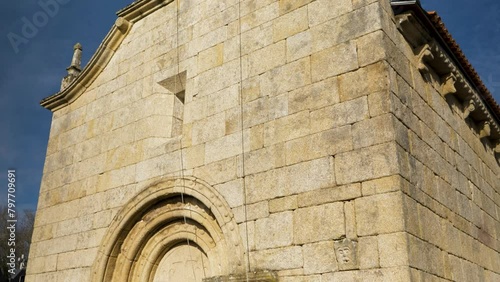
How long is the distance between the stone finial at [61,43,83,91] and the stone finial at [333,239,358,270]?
6.68 m

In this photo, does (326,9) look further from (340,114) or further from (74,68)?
(74,68)

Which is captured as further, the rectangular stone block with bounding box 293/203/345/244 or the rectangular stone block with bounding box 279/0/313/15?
the rectangular stone block with bounding box 279/0/313/15

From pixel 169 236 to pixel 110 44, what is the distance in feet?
12.5

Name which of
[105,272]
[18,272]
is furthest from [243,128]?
[18,272]

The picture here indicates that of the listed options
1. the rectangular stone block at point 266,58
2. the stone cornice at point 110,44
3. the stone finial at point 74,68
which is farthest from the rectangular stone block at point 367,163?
the stone finial at point 74,68

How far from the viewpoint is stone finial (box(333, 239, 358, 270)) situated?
416 cm

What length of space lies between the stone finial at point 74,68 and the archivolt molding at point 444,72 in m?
6.49

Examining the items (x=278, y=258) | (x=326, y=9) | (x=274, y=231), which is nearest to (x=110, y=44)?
(x=326, y=9)

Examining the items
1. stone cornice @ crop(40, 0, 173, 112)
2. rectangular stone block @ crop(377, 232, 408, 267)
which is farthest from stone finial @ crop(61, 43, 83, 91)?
rectangular stone block @ crop(377, 232, 408, 267)

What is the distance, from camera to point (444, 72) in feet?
19.8

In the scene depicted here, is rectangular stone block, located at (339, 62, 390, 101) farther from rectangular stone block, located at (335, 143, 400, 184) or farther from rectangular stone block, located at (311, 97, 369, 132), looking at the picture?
rectangular stone block, located at (335, 143, 400, 184)

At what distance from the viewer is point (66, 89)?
8492 millimetres

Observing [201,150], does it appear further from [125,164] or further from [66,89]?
[66,89]

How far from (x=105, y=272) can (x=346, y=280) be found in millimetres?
3722
